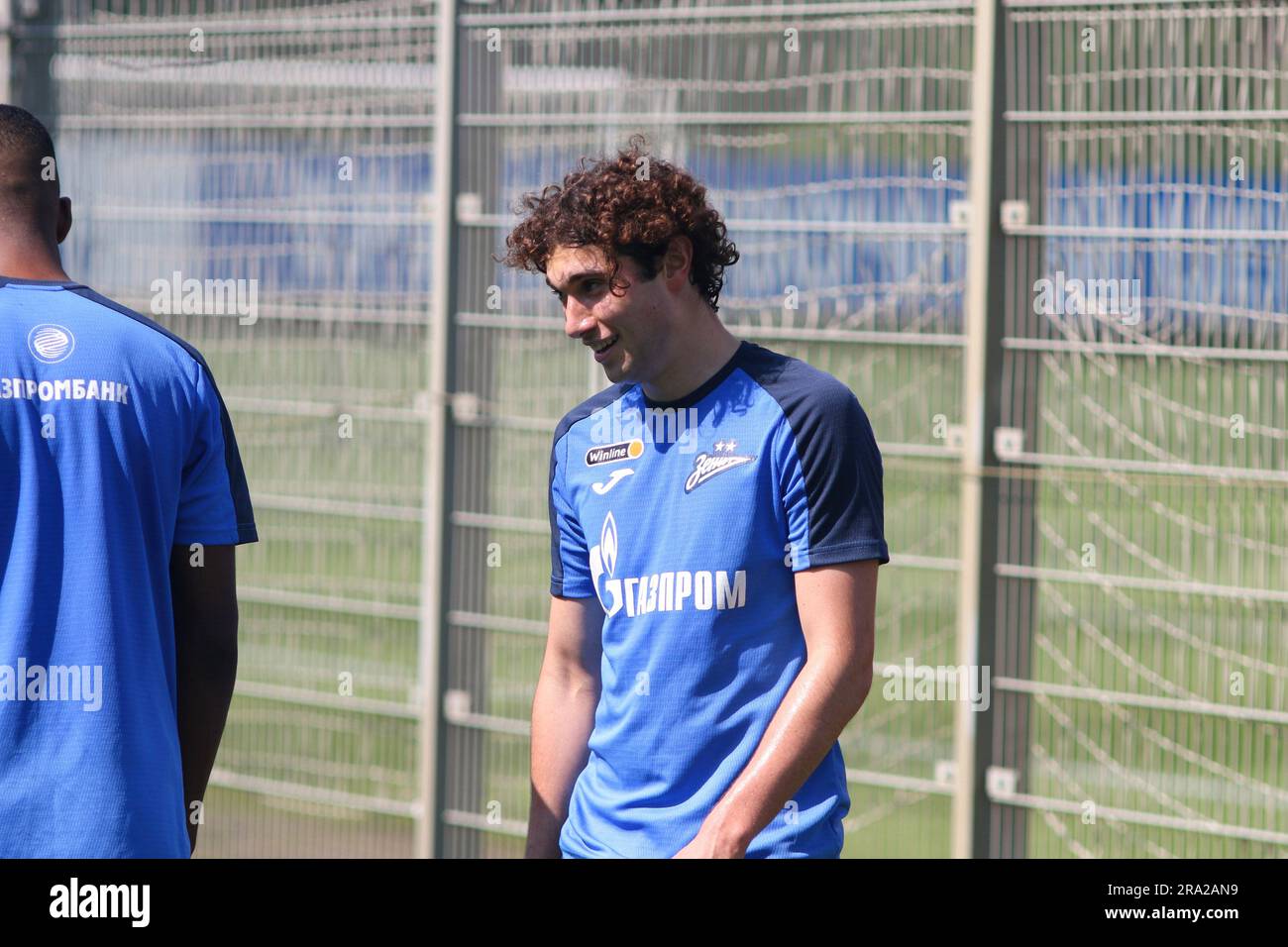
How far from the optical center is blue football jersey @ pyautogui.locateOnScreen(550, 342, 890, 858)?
3.07 metres

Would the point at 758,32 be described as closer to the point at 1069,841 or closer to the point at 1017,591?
the point at 1017,591

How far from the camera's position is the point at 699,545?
312cm

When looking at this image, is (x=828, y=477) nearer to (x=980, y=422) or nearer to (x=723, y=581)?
(x=723, y=581)

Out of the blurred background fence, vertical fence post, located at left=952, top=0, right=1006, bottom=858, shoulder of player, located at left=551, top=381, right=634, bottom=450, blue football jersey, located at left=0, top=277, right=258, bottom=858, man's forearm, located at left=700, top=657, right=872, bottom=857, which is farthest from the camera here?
vertical fence post, located at left=952, top=0, right=1006, bottom=858

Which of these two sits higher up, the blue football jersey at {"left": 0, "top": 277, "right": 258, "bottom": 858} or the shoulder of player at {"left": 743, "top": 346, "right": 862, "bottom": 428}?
the shoulder of player at {"left": 743, "top": 346, "right": 862, "bottom": 428}

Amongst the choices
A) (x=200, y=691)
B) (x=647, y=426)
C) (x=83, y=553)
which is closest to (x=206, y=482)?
(x=83, y=553)

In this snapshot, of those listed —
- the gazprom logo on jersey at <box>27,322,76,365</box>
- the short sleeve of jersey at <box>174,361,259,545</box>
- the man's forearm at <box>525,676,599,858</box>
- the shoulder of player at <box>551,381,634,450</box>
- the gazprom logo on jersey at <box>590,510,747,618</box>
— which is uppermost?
Answer: the gazprom logo on jersey at <box>27,322,76,365</box>

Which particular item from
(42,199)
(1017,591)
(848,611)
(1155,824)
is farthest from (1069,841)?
(42,199)

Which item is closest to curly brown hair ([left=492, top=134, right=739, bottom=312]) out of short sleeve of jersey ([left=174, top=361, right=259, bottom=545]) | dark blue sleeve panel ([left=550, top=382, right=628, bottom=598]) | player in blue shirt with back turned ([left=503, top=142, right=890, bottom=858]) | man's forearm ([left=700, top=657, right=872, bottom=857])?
player in blue shirt with back turned ([left=503, top=142, right=890, bottom=858])

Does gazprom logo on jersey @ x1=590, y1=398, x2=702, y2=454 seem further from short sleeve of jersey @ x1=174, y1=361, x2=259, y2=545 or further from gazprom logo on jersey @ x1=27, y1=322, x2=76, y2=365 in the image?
gazprom logo on jersey @ x1=27, y1=322, x2=76, y2=365

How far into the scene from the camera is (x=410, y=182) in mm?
6293

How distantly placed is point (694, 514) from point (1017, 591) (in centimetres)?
252

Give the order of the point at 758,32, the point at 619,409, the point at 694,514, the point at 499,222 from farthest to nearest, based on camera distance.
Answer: the point at 499,222 < the point at 758,32 < the point at 619,409 < the point at 694,514

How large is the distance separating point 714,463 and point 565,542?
1.51ft
